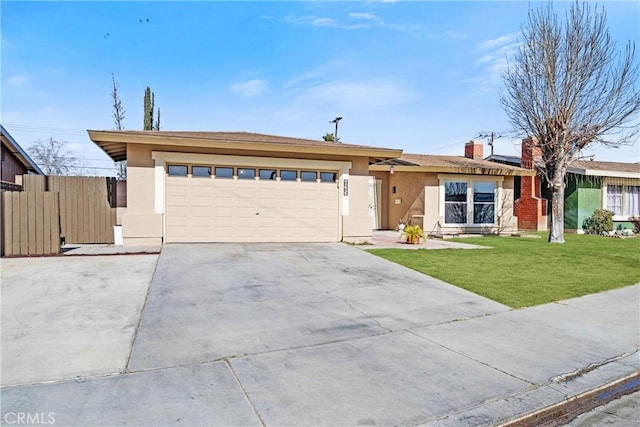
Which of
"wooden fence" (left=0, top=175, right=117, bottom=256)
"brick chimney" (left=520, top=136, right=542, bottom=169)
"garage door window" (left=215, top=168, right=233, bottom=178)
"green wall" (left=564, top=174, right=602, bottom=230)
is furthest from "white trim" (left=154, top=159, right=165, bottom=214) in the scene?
"green wall" (left=564, top=174, right=602, bottom=230)

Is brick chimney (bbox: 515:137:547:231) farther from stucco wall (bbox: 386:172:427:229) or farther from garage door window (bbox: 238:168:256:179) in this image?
garage door window (bbox: 238:168:256:179)

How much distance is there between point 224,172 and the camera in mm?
12219

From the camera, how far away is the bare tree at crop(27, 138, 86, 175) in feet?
121

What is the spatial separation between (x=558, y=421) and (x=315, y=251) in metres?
8.24

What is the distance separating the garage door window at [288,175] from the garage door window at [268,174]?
0.22 meters

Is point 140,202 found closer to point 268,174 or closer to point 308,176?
point 268,174

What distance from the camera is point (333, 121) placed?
3288cm

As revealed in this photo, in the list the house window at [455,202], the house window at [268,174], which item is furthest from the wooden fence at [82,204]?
the house window at [455,202]

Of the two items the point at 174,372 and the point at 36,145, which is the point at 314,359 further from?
the point at 36,145

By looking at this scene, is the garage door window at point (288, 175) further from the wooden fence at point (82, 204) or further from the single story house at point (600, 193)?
the single story house at point (600, 193)

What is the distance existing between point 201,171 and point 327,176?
4.00 metres

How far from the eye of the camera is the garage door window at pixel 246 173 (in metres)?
12.4

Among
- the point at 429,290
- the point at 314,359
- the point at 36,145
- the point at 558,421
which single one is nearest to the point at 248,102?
the point at 429,290

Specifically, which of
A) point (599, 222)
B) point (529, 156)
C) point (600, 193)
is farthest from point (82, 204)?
point (600, 193)
